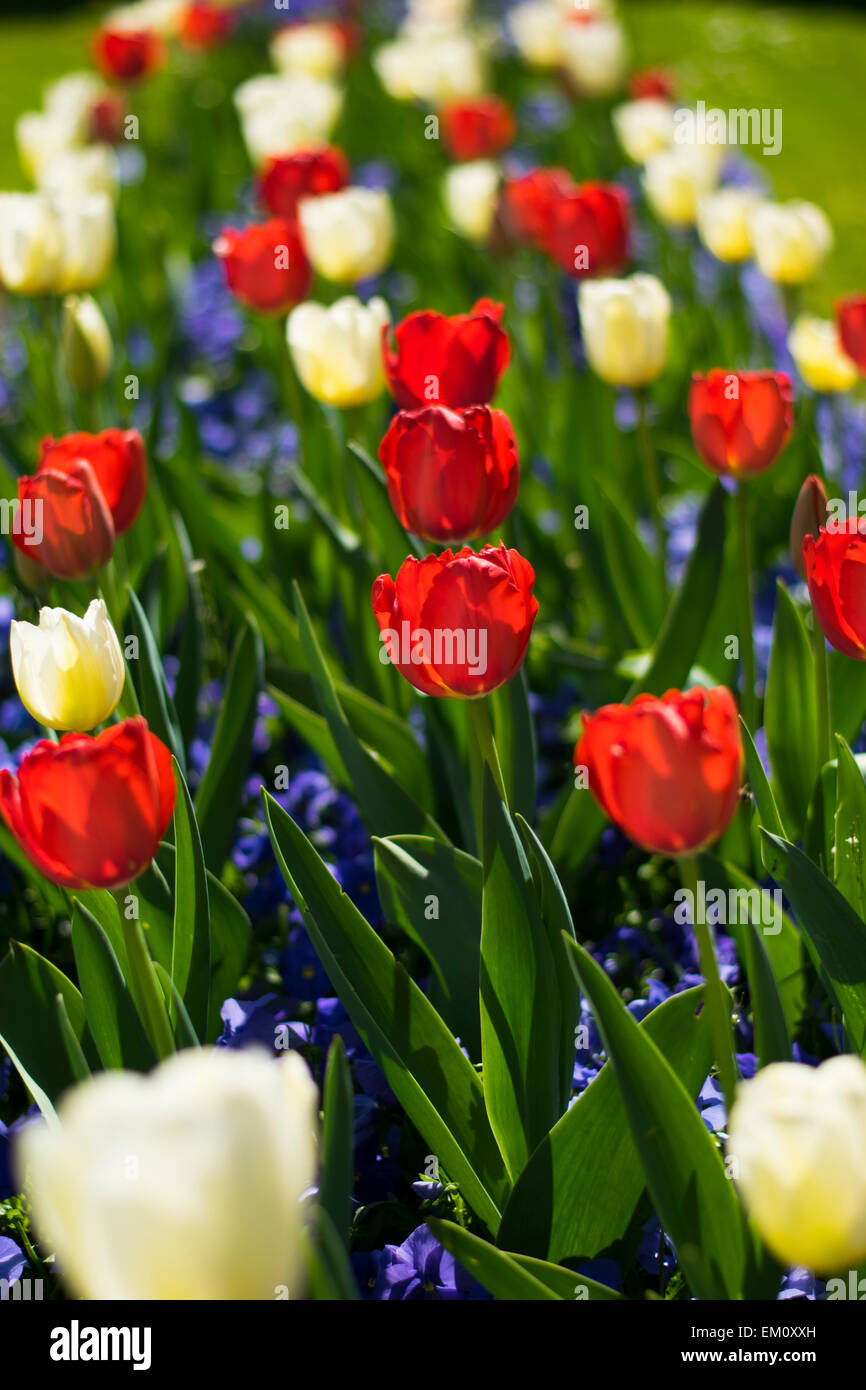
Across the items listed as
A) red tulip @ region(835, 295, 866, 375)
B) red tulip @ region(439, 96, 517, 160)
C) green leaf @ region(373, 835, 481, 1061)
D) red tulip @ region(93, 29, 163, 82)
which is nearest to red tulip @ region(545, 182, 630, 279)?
red tulip @ region(835, 295, 866, 375)

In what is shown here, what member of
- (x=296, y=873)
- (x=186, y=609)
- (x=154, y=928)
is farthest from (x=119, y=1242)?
(x=186, y=609)

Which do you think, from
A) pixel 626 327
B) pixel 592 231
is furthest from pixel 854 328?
pixel 592 231

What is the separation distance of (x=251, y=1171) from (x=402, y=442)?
1026 millimetres

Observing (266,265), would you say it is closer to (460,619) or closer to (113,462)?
(113,462)

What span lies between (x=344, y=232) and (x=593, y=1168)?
2099 millimetres

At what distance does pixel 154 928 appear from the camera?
1.79m

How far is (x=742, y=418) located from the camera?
1.91 m

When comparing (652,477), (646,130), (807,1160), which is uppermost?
(646,130)

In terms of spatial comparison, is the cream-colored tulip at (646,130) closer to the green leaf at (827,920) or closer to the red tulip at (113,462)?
the red tulip at (113,462)

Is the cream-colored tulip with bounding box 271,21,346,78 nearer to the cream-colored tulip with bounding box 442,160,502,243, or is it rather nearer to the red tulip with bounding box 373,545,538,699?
A: the cream-colored tulip with bounding box 442,160,502,243

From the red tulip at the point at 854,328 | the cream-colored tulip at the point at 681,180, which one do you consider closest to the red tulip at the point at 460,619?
the red tulip at the point at 854,328

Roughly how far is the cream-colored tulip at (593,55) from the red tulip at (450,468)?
12.1 ft
